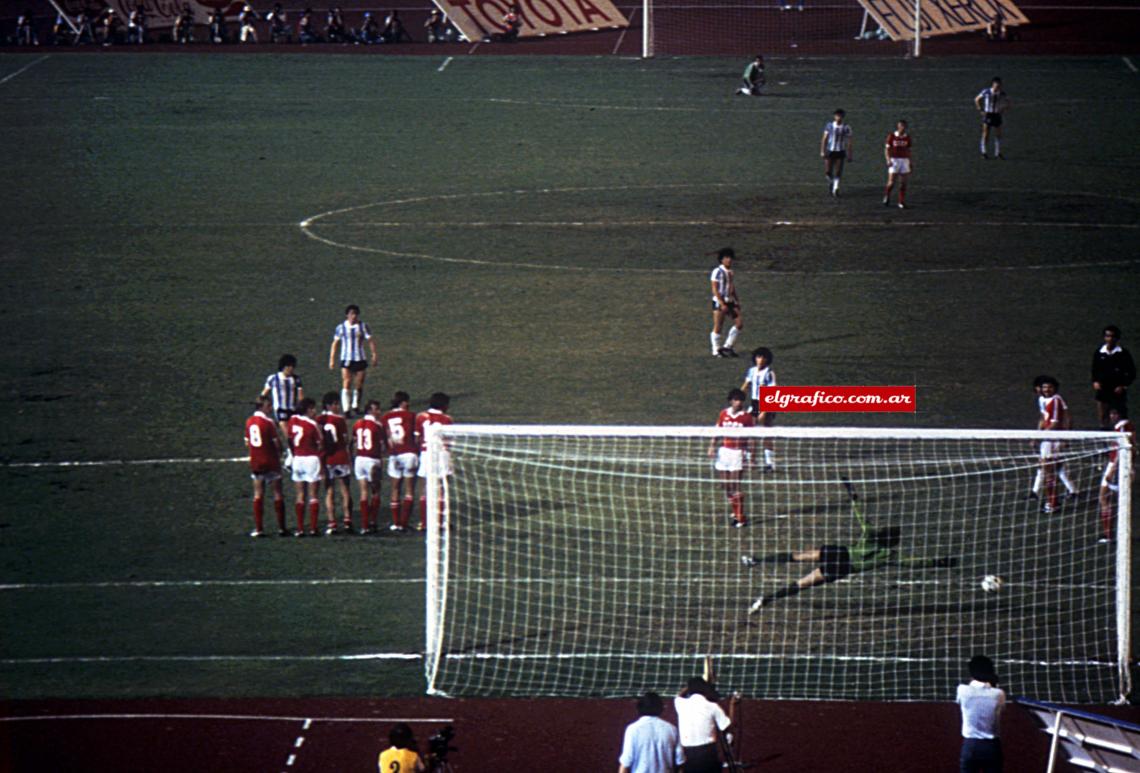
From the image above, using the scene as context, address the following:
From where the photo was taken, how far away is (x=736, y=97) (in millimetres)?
56156

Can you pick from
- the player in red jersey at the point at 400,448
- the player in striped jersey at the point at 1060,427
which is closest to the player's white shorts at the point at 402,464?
the player in red jersey at the point at 400,448

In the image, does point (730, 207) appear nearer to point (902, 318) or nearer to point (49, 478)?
point (902, 318)

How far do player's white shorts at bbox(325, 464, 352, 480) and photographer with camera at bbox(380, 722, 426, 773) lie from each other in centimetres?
855

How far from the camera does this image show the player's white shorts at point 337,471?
21.6 m

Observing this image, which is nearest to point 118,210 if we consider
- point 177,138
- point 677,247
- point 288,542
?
point 177,138

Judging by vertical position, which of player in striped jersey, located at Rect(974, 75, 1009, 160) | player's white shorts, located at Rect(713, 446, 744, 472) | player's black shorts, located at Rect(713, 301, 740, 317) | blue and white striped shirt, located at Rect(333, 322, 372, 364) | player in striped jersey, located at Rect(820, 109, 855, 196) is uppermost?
player in striped jersey, located at Rect(974, 75, 1009, 160)

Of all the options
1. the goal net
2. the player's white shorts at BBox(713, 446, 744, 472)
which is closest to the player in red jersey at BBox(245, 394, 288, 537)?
the goal net

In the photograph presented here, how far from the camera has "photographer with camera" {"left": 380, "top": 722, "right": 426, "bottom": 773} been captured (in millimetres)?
13242

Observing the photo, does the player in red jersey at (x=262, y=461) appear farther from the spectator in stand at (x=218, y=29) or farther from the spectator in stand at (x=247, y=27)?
the spectator in stand at (x=218, y=29)

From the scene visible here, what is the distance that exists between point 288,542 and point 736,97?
3737 centimetres

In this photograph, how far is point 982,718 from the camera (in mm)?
14109

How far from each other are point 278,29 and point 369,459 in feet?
164

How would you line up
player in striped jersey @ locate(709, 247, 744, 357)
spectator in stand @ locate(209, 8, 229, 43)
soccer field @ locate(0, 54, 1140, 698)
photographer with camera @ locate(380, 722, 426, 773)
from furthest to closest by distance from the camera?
spectator in stand @ locate(209, 8, 229, 43), player in striped jersey @ locate(709, 247, 744, 357), soccer field @ locate(0, 54, 1140, 698), photographer with camera @ locate(380, 722, 426, 773)

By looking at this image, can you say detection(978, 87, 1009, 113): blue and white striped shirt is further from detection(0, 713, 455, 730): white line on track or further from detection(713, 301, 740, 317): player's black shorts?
detection(0, 713, 455, 730): white line on track
